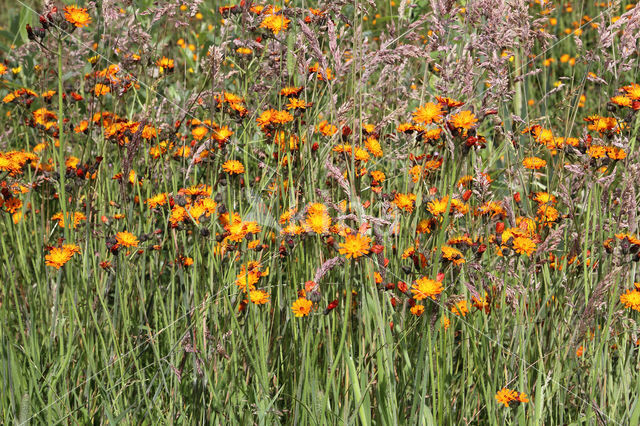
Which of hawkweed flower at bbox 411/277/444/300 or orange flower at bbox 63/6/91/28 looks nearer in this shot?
hawkweed flower at bbox 411/277/444/300

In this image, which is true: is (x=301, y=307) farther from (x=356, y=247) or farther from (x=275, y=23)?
(x=275, y=23)

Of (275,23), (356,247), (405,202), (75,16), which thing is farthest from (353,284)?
(75,16)

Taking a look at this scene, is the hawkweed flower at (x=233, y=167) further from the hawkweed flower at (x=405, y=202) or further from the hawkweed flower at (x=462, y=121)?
the hawkweed flower at (x=462, y=121)

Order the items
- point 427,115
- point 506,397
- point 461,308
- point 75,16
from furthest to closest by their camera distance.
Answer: point 75,16
point 461,308
point 427,115
point 506,397

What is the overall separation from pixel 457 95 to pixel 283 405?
99cm

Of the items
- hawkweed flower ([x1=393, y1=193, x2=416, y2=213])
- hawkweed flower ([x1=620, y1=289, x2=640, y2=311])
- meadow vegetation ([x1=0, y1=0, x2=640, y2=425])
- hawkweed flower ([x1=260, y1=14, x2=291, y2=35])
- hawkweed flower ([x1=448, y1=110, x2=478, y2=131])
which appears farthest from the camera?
hawkweed flower ([x1=260, y1=14, x2=291, y2=35])

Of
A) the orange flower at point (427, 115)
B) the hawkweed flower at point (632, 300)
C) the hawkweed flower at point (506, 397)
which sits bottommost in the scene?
the hawkweed flower at point (506, 397)

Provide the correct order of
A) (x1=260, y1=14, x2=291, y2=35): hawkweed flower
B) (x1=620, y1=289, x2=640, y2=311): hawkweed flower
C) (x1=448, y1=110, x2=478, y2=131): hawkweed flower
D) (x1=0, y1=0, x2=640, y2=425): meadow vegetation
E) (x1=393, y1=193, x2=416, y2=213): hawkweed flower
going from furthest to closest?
1. (x1=260, y1=14, x2=291, y2=35): hawkweed flower
2. (x1=393, y1=193, x2=416, y2=213): hawkweed flower
3. (x1=620, y1=289, x2=640, y2=311): hawkweed flower
4. (x1=0, y1=0, x2=640, y2=425): meadow vegetation
5. (x1=448, y1=110, x2=478, y2=131): hawkweed flower

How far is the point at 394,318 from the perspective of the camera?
1.70 meters

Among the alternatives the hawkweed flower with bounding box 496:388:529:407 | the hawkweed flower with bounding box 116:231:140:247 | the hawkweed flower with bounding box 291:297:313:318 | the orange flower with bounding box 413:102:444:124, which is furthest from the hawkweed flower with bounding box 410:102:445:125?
the hawkweed flower with bounding box 116:231:140:247

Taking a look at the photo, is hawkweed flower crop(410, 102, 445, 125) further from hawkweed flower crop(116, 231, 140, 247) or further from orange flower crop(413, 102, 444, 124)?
hawkweed flower crop(116, 231, 140, 247)

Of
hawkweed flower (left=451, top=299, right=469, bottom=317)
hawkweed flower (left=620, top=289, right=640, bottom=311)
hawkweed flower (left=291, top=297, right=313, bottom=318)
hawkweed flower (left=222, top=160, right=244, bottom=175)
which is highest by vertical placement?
hawkweed flower (left=222, top=160, right=244, bottom=175)

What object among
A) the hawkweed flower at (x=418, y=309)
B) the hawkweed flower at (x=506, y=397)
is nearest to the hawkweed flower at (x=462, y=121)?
the hawkweed flower at (x=418, y=309)

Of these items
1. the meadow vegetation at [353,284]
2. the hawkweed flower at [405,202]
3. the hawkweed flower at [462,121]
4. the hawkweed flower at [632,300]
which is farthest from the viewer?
the hawkweed flower at [405,202]
